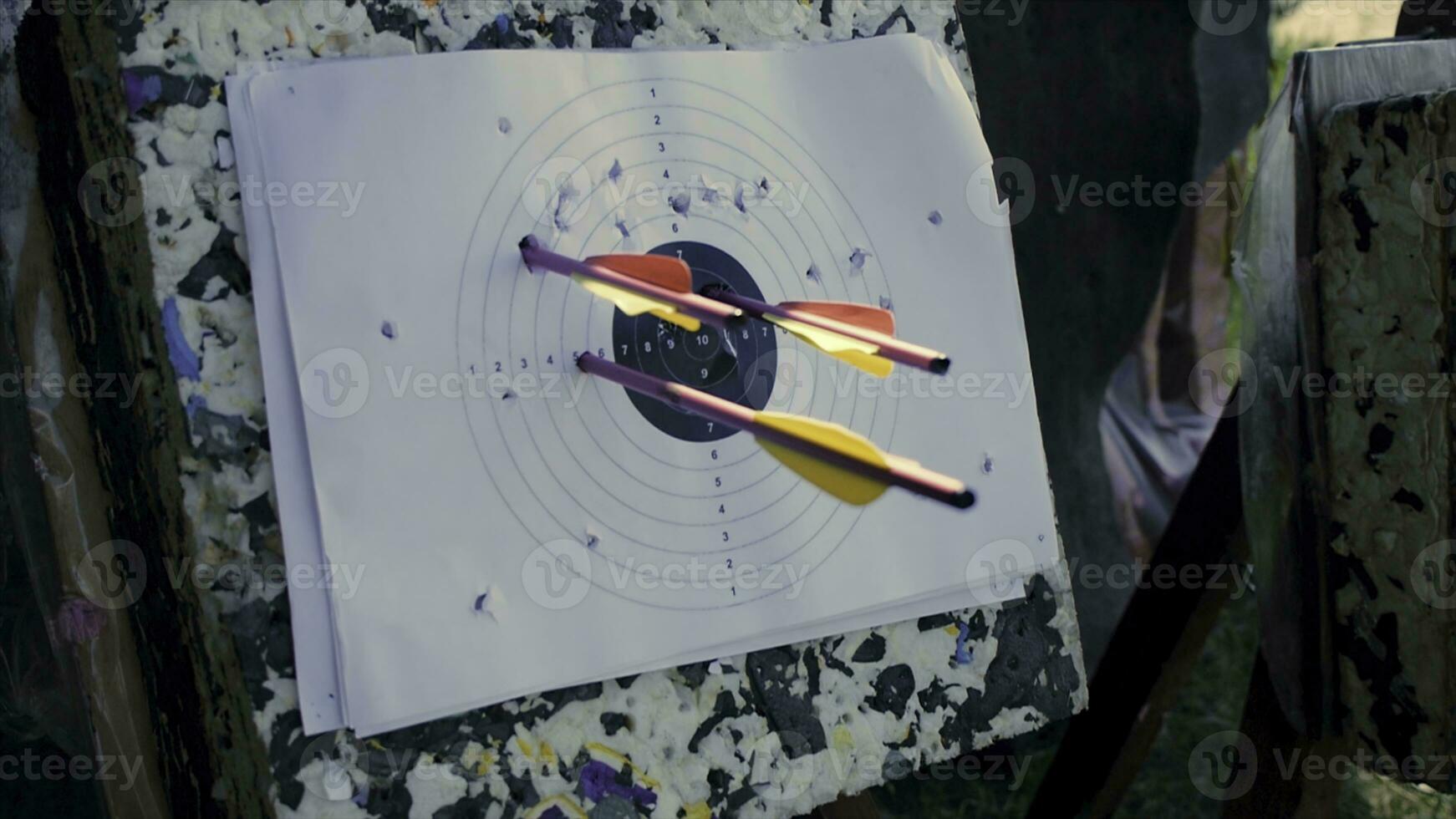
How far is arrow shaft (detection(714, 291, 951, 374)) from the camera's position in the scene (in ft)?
2.00

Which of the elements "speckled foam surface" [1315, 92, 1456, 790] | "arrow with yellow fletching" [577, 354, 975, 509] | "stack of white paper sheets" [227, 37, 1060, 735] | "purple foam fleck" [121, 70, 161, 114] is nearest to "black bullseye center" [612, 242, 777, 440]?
"stack of white paper sheets" [227, 37, 1060, 735]

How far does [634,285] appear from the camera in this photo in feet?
2.26

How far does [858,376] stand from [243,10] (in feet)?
1.55

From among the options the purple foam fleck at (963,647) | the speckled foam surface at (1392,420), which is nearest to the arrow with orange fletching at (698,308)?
the purple foam fleck at (963,647)

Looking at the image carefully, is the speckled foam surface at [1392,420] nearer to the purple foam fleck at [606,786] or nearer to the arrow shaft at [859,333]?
the arrow shaft at [859,333]

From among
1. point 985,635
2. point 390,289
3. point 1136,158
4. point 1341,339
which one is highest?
point 1136,158

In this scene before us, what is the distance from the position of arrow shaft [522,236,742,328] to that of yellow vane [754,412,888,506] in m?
0.08

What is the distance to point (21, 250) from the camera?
2.51 feet

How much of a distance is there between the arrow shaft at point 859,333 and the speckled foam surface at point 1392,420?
1.73 feet

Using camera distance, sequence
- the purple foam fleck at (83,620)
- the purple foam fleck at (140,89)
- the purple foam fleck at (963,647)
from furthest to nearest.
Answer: the purple foam fleck at (963,647) < the purple foam fleck at (83,620) < the purple foam fleck at (140,89)

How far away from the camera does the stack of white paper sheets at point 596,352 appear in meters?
0.67

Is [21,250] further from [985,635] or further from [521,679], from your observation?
[985,635]

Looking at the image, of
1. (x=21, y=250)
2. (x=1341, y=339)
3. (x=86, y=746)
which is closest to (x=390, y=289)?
(x=21, y=250)

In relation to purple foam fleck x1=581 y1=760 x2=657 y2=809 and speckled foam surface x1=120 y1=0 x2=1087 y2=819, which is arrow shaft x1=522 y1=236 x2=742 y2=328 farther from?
purple foam fleck x1=581 y1=760 x2=657 y2=809
